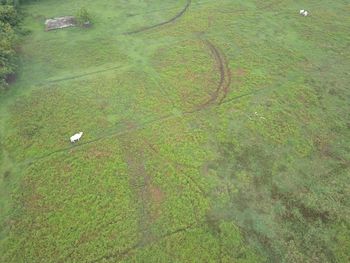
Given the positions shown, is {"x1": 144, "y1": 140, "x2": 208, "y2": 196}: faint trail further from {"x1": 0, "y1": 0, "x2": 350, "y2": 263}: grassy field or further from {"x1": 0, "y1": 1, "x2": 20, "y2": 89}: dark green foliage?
A: {"x1": 0, "y1": 1, "x2": 20, "y2": 89}: dark green foliage

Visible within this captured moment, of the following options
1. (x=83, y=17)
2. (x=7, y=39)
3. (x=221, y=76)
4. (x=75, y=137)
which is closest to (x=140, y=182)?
(x=75, y=137)

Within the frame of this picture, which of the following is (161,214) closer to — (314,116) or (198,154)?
(198,154)

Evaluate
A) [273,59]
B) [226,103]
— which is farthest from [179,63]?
[273,59]

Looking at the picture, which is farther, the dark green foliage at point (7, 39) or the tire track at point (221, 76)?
the dark green foliage at point (7, 39)

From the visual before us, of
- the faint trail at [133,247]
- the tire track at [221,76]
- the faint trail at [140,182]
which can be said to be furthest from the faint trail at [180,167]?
the tire track at [221,76]

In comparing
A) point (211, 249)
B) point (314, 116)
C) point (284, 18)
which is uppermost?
point (284, 18)

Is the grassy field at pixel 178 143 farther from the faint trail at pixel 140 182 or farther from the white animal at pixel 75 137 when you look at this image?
the white animal at pixel 75 137

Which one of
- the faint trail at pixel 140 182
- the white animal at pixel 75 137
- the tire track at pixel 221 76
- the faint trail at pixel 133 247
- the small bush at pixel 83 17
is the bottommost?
the faint trail at pixel 133 247

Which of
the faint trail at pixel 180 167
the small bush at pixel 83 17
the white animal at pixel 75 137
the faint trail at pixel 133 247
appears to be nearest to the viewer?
the faint trail at pixel 133 247
